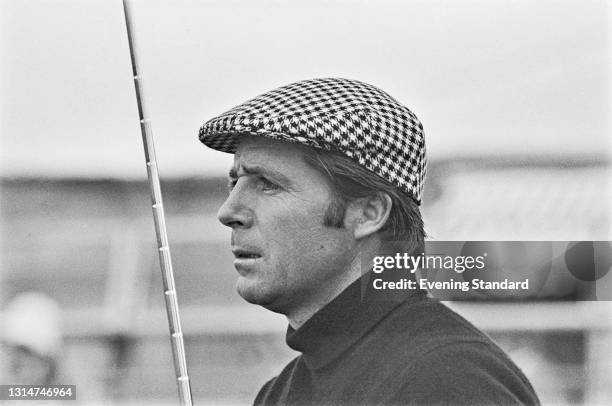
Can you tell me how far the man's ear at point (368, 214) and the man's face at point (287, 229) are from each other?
0.09 feet

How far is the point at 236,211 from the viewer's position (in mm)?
2328

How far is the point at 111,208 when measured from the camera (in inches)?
102

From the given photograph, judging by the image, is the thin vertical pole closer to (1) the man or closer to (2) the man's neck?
(1) the man

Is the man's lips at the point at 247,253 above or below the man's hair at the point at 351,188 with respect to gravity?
below

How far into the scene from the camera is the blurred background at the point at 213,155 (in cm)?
254

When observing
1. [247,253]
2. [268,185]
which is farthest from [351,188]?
[247,253]

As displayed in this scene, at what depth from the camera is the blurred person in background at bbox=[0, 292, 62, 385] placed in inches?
102

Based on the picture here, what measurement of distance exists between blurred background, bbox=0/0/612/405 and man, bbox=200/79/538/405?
0.61 ft

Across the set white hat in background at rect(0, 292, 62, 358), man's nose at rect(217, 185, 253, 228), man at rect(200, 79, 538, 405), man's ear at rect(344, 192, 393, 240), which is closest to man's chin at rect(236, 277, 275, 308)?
man at rect(200, 79, 538, 405)

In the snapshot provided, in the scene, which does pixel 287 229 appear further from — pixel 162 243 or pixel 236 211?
pixel 162 243

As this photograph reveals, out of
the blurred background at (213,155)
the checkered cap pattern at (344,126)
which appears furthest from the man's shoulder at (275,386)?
the checkered cap pattern at (344,126)

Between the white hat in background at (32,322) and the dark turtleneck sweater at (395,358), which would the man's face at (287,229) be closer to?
the dark turtleneck sweater at (395,358)

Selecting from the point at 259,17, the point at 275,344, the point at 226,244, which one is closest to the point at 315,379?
the point at 275,344

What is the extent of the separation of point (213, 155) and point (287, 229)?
1.10 ft
